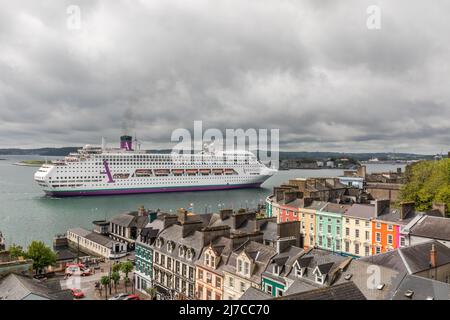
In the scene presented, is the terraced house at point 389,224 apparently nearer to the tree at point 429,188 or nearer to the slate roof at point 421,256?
the tree at point 429,188

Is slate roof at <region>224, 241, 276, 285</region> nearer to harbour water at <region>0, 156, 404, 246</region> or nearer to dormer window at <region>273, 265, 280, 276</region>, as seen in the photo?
dormer window at <region>273, 265, 280, 276</region>

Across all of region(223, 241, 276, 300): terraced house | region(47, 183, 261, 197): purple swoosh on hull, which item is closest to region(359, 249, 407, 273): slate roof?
region(223, 241, 276, 300): terraced house

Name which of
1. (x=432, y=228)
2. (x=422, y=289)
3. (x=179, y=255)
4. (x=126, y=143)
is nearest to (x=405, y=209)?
(x=432, y=228)

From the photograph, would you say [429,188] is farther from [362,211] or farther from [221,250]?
[221,250]

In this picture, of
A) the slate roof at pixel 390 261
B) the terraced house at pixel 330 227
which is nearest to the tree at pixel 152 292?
the slate roof at pixel 390 261
